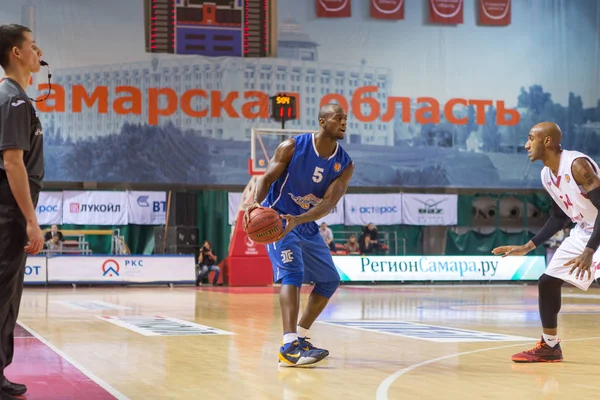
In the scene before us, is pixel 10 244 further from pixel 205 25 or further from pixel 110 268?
pixel 205 25

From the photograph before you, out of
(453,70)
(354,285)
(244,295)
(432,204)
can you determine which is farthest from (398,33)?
(244,295)

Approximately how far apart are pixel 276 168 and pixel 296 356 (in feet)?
4.75

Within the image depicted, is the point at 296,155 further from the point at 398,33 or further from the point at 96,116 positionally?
the point at 398,33

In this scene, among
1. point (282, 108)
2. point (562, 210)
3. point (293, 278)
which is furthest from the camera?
point (282, 108)

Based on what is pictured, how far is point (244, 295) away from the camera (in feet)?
58.2

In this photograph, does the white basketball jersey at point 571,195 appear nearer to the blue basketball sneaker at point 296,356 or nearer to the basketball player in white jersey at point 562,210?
the basketball player in white jersey at point 562,210

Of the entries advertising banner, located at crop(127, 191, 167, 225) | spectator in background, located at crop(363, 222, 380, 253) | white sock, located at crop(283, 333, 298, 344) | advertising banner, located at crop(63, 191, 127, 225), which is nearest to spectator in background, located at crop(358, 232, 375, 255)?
spectator in background, located at crop(363, 222, 380, 253)

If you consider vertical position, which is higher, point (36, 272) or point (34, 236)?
point (34, 236)

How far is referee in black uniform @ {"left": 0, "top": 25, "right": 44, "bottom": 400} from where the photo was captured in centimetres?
432

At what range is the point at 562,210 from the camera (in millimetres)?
7035

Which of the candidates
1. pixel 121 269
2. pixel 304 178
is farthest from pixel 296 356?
pixel 121 269

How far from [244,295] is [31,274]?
6.17 meters

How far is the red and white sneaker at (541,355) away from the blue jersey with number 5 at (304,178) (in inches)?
79.8

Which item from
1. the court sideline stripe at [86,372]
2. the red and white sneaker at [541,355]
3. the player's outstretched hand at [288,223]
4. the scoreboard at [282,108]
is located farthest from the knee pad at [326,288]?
the scoreboard at [282,108]
